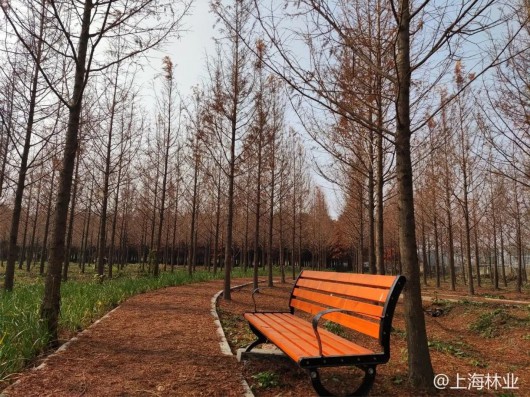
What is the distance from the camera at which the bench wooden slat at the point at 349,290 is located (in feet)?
9.73

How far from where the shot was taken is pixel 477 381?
3580 millimetres

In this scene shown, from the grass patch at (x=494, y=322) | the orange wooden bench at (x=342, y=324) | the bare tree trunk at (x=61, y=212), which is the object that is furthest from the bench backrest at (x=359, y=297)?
the grass patch at (x=494, y=322)

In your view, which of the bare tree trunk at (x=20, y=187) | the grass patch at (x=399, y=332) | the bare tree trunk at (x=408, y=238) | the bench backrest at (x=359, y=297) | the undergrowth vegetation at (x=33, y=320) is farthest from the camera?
the bare tree trunk at (x=20, y=187)

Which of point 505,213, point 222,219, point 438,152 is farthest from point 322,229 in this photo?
point 438,152

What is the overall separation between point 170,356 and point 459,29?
4.36 m

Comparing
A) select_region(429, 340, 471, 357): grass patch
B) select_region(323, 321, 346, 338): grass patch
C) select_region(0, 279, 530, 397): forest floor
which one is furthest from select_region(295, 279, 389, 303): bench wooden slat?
select_region(429, 340, 471, 357): grass patch

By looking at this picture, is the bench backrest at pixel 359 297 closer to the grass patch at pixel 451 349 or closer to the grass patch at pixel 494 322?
the grass patch at pixel 451 349

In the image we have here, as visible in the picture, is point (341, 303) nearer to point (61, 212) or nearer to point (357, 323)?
point (357, 323)

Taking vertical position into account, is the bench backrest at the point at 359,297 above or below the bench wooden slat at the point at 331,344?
above
